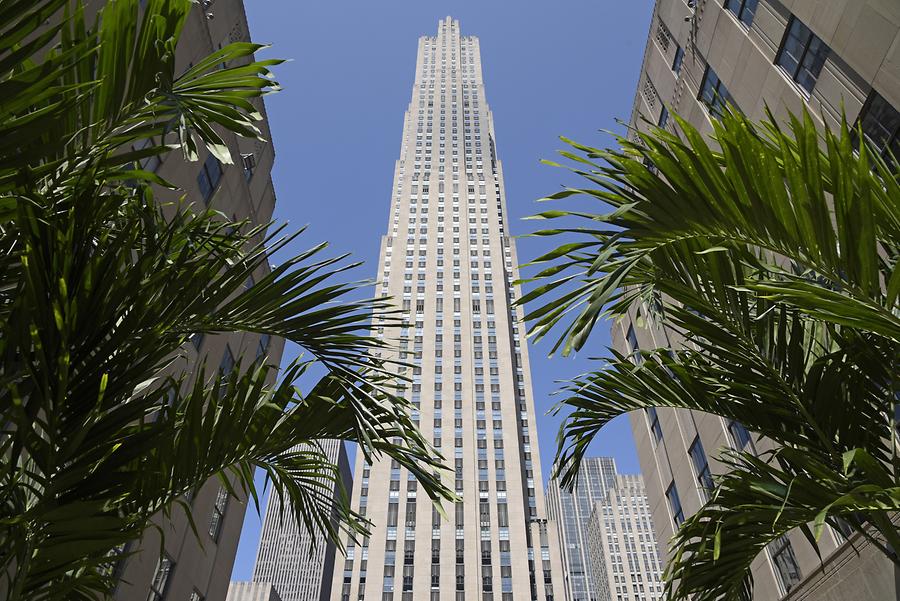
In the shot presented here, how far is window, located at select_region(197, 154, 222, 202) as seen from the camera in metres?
14.4

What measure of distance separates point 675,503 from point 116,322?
19.6 metres

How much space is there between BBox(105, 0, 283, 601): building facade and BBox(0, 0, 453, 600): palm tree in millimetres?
7438

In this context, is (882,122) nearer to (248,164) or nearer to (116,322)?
(116,322)

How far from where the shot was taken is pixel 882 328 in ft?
8.79

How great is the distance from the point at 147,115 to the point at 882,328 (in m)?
4.21

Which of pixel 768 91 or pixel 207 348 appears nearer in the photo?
pixel 768 91

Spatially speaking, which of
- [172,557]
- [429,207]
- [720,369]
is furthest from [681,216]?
[429,207]

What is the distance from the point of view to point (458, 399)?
64438 millimetres

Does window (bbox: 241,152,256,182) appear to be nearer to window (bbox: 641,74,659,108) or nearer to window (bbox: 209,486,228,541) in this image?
window (bbox: 209,486,228,541)

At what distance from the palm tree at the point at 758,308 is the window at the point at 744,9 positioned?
11957mm

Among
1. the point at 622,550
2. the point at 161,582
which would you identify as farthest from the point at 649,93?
the point at 622,550

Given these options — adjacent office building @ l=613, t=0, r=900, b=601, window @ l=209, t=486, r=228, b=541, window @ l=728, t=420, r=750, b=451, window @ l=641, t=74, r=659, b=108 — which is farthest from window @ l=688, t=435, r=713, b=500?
window @ l=209, t=486, r=228, b=541

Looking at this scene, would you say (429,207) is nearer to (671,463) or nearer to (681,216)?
(671,463)

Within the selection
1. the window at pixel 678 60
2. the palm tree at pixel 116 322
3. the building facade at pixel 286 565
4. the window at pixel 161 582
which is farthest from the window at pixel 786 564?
the building facade at pixel 286 565
